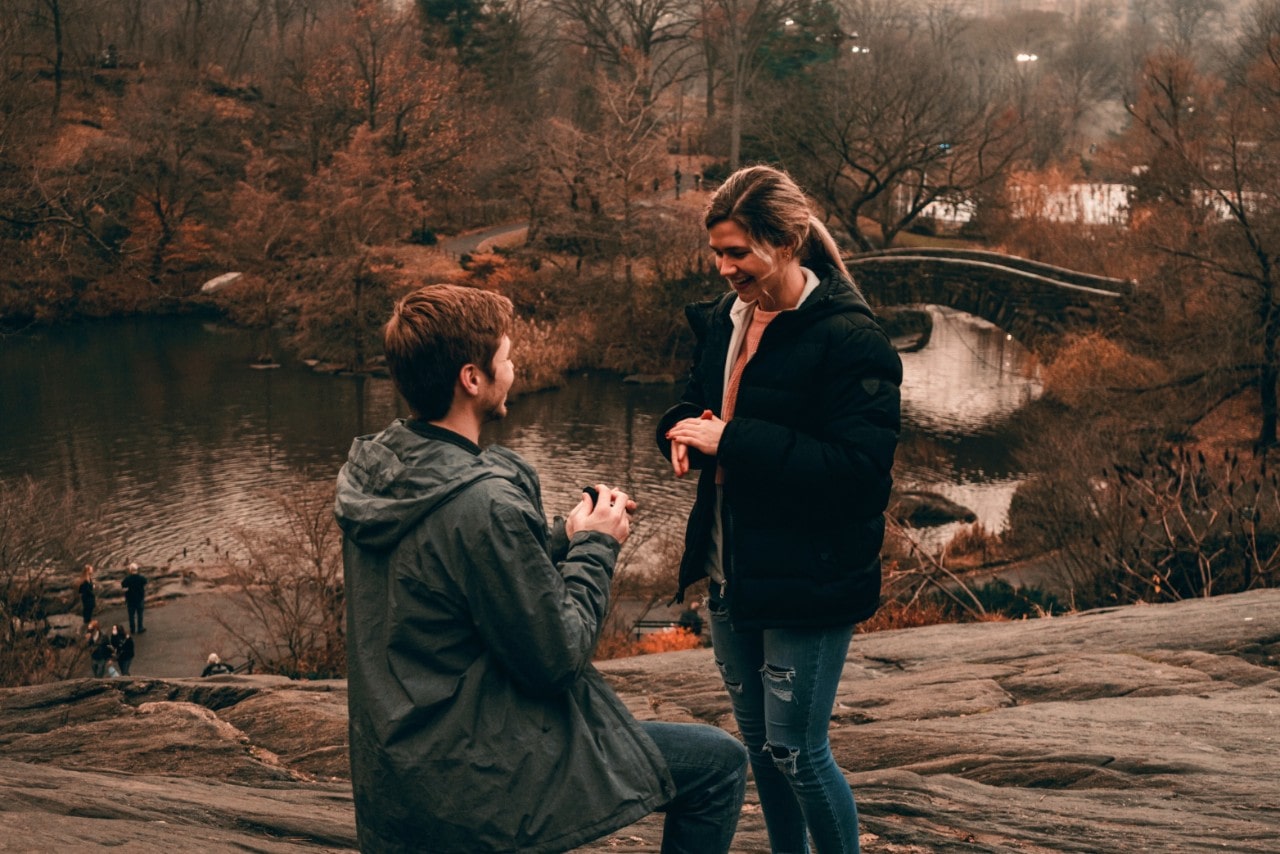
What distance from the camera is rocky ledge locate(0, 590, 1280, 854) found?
3574 millimetres

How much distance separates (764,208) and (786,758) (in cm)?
125

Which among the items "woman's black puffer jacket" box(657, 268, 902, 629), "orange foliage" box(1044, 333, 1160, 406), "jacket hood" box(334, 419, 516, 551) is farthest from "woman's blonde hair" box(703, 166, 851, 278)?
"orange foliage" box(1044, 333, 1160, 406)

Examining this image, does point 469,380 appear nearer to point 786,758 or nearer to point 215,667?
point 786,758

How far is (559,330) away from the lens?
110 ft

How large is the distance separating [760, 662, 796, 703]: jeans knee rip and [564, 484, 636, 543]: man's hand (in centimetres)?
55

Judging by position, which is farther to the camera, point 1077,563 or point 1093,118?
point 1093,118

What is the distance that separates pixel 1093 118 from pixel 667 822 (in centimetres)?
10016

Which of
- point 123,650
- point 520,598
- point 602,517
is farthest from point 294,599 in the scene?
point 520,598

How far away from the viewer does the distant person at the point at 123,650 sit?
14.9 m

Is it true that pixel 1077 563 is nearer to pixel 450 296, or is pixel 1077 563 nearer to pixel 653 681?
pixel 653 681

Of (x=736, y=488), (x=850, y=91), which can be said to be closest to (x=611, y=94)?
(x=850, y=91)

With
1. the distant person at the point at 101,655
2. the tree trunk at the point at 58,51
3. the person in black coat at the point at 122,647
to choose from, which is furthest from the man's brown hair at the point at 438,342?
the tree trunk at the point at 58,51

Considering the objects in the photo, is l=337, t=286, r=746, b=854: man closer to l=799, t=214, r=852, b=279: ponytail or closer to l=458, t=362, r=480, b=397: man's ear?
l=458, t=362, r=480, b=397: man's ear

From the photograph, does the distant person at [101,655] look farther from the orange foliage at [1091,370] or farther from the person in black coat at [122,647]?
the orange foliage at [1091,370]
